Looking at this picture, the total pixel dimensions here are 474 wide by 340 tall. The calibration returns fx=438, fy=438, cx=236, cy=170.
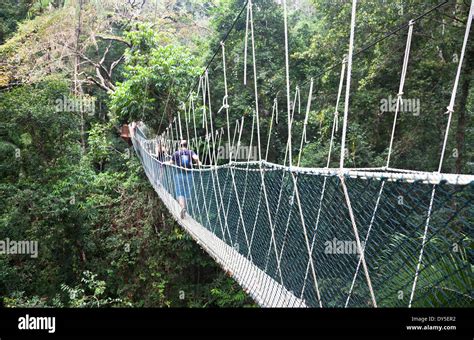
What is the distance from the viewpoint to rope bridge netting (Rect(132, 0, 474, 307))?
1.04 m

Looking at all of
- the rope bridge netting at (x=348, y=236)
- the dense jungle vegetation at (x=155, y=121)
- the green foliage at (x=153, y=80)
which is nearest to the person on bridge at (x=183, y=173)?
the rope bridge netting at (x=348, y=236)

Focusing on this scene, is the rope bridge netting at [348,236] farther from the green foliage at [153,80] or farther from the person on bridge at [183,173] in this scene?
the green foliage at [153,80]

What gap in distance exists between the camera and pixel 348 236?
186 cm

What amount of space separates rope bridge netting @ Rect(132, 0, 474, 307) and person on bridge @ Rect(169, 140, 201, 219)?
2.6 inches

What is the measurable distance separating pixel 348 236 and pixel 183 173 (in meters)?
1.46

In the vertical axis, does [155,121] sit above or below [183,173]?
above

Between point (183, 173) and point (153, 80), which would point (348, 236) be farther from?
point (153, 80)

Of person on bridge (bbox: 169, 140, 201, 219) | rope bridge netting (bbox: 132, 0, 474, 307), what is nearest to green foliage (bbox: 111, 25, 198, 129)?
person on bridge (bbox: 169, 140, 201, 219)

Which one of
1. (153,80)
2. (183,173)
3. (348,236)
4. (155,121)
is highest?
(153,80)

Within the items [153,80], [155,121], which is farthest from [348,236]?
[155,121]

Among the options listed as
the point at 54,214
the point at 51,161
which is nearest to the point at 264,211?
the point at 54,214

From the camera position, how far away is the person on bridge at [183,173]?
9.80ft

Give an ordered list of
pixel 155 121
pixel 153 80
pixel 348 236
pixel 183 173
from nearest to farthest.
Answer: pixel 348 236
pixel 183 173
pixel 153 80
pixel 155 121
